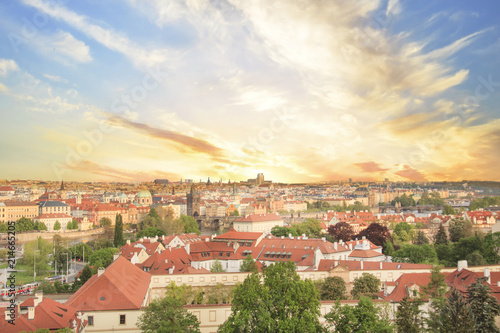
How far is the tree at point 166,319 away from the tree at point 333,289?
1031 centimetres

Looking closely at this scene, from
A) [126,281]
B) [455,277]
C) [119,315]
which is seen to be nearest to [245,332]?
[119,315]

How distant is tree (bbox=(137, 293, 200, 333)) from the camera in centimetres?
1470

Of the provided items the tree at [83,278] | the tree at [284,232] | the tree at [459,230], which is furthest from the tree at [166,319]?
the tree at [459,230]

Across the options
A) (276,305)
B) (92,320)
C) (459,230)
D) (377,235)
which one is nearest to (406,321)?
(276,305)

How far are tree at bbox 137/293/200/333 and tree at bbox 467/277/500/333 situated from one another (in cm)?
937

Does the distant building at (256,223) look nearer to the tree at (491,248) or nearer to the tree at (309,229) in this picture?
the tree at (309,229)

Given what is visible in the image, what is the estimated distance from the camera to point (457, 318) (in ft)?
47.1

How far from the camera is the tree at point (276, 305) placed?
13.4 metres

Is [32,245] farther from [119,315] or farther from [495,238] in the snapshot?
[495,238]

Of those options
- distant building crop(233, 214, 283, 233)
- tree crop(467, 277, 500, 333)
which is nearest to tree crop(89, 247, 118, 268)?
distant building crop(233, 214, 283, 233)

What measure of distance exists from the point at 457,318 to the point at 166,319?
9.33m

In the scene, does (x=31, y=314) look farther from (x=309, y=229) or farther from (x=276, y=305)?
(x=309, y=229)

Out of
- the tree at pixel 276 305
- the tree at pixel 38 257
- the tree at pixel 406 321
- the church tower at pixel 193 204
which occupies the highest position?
the church tower at pixel 193 204

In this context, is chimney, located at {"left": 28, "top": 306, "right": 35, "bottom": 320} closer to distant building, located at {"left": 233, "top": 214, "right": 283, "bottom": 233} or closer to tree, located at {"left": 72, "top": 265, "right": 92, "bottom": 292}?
tree, located at {"left": 72, "top": 265, "right": 92, "bottom": 292}
